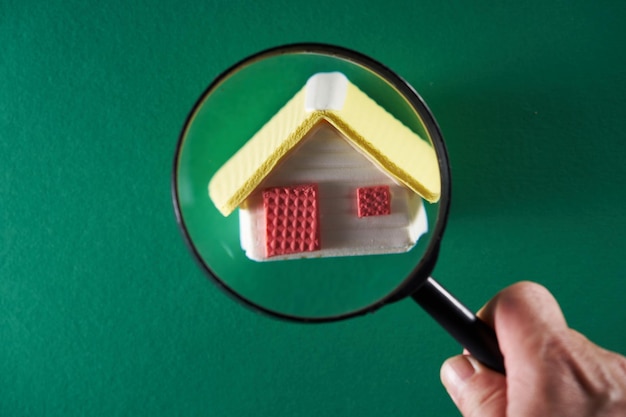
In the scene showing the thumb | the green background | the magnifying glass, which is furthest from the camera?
the green background

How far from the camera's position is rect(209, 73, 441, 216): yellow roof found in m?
0.94

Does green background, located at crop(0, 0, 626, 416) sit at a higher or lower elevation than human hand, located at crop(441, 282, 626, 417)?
higher

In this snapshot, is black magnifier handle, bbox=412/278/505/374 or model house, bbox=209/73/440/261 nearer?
black magnifier handle, bbox=412/278/505/374

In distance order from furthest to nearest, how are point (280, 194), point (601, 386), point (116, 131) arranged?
1. point (116, 131)
2. point (280, 194)
3. point (601, 386)

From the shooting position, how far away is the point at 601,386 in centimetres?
76

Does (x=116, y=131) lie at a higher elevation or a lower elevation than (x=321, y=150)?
higher

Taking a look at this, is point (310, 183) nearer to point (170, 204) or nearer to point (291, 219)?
point (291, 219)

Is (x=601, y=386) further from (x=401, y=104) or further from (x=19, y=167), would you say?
(x=19, y=167)

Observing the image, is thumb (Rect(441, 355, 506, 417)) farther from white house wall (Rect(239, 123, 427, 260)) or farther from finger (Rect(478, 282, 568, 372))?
white house wall (Rect(239, 123, 427, 260))

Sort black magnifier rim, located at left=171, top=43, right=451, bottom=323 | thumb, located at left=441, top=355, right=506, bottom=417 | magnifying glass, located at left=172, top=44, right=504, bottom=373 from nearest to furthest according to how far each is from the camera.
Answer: black magnifier rim, located at left=171, top=43, right=451, bottom=323
thumb, located at left=441, top=355, right=506, bottom=417
magnifying glass, located at left=172, top=44, right=504, bottom=373

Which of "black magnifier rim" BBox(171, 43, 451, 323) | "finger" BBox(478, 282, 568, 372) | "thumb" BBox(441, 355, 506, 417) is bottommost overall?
"thumb" BBox(441, 355, 506, 417)

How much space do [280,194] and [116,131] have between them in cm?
38

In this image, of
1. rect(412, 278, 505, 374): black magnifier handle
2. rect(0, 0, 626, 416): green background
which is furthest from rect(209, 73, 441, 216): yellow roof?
rect(412, 278, 505, 374): black magnifier handle

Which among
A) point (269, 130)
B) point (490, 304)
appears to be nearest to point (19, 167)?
point (269, 130)
